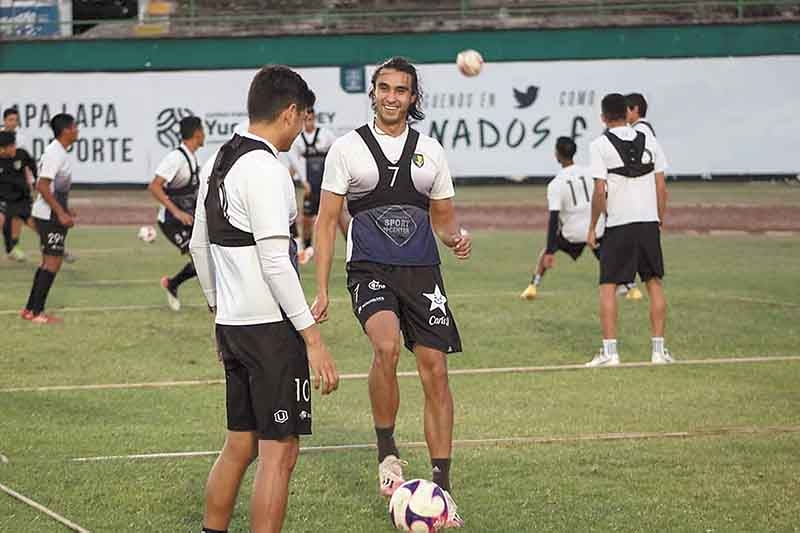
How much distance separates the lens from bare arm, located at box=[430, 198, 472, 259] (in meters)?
8.17

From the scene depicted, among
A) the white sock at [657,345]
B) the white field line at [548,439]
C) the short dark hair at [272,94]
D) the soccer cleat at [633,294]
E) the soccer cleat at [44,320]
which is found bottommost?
the white field line at [548,439]

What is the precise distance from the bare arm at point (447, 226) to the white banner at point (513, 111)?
→ 2575 centimetres

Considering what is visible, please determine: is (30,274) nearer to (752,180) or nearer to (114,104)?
(114,104)

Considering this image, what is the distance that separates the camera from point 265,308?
6.10 metres

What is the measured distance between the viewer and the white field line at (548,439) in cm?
884

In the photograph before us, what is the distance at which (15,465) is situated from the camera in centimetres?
864

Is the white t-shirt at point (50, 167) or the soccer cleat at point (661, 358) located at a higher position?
the white t-shirt at point (50, 167)

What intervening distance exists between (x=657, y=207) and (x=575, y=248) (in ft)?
15.4

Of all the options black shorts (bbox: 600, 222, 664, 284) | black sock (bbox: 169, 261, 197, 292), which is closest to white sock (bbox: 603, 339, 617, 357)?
black shorts (bbox: 600, 222, 664, 284)

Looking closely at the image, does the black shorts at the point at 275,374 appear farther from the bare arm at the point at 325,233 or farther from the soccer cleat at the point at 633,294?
the soccer cleat at the point at 633,294

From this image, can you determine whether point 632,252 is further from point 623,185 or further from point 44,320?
point 44,320

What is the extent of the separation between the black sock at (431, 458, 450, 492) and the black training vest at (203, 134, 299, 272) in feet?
6.31

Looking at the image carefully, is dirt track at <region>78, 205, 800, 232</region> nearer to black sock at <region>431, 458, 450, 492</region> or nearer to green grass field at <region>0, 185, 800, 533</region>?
green grass field at <region>0, 185, 800, 533</region>

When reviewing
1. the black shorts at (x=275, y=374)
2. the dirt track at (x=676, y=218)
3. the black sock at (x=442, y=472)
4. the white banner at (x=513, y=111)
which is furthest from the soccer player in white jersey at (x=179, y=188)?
the white banner at (x=513, y=111)
